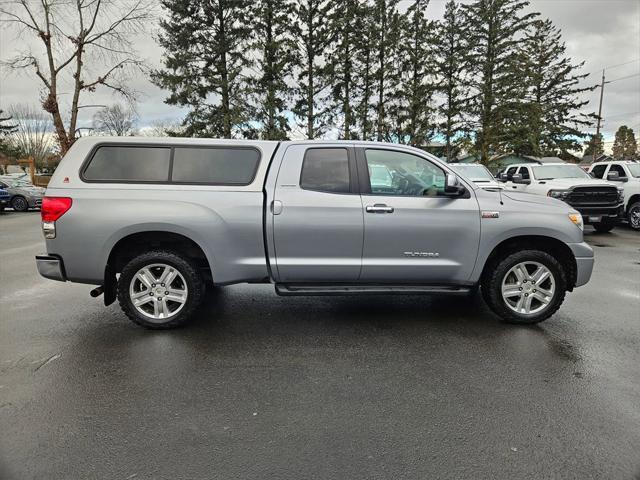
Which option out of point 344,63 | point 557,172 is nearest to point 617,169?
point 557,172

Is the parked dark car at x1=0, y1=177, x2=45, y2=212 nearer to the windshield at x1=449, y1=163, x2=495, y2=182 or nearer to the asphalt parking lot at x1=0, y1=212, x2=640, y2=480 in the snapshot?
the asphalt parking lot at x1=0, y1=212, x2=640, y2=480

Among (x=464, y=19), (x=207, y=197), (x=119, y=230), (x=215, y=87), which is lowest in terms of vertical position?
(x=119, y=230)

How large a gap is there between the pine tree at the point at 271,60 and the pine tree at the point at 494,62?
14.3 meters

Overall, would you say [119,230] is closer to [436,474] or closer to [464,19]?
[436,474]

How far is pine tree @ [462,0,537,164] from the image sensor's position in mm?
31141

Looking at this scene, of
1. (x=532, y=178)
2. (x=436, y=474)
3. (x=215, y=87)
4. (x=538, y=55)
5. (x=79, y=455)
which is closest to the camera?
(x=436, y=474)

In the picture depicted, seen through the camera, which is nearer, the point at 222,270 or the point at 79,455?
the point at 79,455

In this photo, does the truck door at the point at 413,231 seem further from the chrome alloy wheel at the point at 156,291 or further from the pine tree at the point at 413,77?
the pine tree at the point at 413,77

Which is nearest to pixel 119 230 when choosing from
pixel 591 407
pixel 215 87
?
pixel 591 407

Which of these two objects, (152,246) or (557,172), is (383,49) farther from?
(152,246)

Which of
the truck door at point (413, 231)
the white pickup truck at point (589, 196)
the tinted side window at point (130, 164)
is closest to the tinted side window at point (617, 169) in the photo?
the white pickup truck at point (589, 196)

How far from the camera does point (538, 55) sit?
43.3 m

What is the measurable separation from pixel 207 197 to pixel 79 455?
7.90 feet

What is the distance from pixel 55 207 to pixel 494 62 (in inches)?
1347
